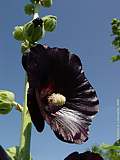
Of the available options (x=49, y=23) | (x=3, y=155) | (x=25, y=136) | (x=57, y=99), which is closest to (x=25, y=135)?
(x=25, y=136)

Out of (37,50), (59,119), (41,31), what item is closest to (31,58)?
(37,50)

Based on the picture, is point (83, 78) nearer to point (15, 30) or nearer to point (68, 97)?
point (68, 97)

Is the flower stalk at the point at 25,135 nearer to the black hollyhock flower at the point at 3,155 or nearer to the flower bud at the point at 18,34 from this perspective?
the black hollyhock flower at the point at 3,155

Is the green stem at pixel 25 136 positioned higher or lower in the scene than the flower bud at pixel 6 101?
lower

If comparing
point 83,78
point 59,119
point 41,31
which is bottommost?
point 59,119

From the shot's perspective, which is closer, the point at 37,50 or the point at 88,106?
the point at 37,50

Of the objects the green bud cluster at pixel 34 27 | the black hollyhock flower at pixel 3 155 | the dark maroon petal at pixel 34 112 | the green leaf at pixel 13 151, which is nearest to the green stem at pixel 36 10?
the green bud cluster at pixel 34 27

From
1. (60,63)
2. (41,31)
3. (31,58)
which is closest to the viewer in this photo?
(31,58)
